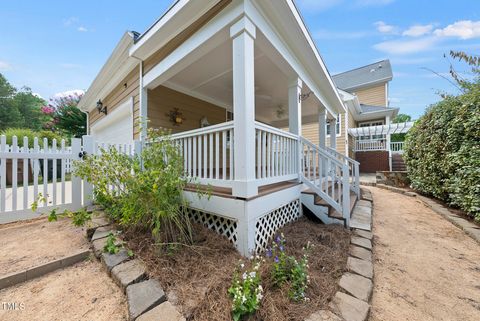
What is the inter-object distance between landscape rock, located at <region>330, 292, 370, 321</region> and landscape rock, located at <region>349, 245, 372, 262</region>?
33.8 inches

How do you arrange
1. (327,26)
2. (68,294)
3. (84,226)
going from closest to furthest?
(68,294), (84,226), (327,26)

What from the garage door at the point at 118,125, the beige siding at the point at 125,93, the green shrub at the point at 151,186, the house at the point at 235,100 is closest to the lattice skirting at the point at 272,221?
the house at the point at 235,100

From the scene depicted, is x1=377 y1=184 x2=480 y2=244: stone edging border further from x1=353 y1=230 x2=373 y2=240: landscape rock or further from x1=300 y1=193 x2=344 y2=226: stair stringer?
x1=300 y1=193 x2=344 y2=226: stair stringer

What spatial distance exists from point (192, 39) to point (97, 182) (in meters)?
2.46

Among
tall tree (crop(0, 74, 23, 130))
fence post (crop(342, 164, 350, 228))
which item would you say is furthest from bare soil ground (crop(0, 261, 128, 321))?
tall tree (crop(0, 74, 23, 130))

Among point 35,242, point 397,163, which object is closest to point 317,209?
point 35,242

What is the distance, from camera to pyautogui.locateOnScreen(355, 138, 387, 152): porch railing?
1155 cm

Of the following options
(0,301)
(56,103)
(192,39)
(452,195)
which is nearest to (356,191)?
(452,195)

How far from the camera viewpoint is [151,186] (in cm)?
213

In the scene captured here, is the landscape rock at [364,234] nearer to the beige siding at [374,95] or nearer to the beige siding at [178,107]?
the beige siding at [178,107]

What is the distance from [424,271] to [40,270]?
4.14 meters

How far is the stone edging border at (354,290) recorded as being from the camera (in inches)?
59.9

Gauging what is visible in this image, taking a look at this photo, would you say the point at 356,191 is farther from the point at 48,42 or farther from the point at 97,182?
the point at 48,42

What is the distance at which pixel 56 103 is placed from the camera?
15.0 metres
